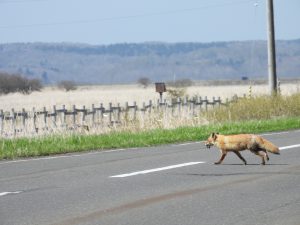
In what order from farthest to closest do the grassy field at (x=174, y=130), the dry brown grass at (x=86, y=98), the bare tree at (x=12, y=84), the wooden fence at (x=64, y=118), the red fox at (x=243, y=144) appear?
the bare tree at (x=12, y=84) < the dry brown grass at (x=86, y=98) < the wooden fence at (x=64, y=118) < the grassy field at (x=174, y=130) < the red fox at (x=243, y=144)

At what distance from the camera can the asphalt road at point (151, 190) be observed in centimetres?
931

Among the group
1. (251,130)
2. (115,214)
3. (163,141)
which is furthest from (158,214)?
(251,130)

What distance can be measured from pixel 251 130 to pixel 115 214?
50.7ft

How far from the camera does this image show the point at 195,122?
2820cm

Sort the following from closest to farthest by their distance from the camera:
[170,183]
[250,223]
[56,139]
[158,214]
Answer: [250,223], [158,214], [170,183], [56,139]

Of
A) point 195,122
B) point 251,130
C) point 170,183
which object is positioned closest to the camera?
point 170,183

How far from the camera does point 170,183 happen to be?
40.4 ft

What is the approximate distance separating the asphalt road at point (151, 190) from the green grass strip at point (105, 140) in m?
1.51

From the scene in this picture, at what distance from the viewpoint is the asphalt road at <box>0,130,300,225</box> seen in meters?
9.31

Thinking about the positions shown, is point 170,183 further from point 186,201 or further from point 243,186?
point 186,201

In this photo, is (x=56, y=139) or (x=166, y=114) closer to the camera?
(x=56, y=139)

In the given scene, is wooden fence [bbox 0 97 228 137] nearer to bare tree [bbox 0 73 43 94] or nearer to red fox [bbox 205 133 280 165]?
red fox [bbox 205 133 280 165]

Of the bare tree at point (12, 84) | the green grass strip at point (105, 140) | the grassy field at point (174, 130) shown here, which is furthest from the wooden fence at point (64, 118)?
the bare tree at point (12, 84)

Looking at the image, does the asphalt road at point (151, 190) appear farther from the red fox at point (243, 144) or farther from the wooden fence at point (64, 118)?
the wooden fence at point (64, 118)
